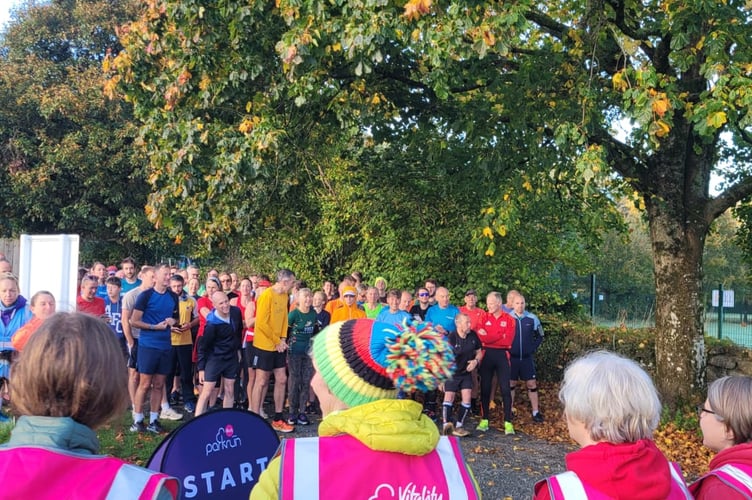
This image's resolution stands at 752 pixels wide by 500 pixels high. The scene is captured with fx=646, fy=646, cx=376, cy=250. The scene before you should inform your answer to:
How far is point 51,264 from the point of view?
6918 millimetres

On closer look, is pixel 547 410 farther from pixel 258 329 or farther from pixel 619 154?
pixel 258 329

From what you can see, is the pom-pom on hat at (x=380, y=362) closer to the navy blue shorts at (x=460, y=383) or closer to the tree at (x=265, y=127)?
the tree at (x=265, y=127)

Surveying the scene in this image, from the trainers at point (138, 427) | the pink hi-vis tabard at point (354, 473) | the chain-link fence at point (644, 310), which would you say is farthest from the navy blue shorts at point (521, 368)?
the pink hi-vis tabard at point (354, 473)

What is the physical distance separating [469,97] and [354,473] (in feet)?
29.2

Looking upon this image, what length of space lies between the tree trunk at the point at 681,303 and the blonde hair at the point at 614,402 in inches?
289

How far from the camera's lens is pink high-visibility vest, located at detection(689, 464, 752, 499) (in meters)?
2.28

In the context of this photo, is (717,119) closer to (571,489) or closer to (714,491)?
(714,491)

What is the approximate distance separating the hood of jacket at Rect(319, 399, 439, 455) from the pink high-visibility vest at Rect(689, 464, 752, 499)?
1.09 m

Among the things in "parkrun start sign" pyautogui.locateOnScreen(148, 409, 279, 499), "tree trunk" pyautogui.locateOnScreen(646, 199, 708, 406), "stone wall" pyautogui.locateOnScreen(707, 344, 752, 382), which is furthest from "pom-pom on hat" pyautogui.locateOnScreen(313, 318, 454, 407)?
"stone wall" pyautogui.locateOnScreen(707, 344, 752, 382)

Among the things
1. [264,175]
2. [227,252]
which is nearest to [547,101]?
[264,175]

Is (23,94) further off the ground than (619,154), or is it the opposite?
(23,94)

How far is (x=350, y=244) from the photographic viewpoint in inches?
608

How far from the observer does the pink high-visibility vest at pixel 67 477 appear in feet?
5.10

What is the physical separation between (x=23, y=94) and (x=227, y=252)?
8838 mm
